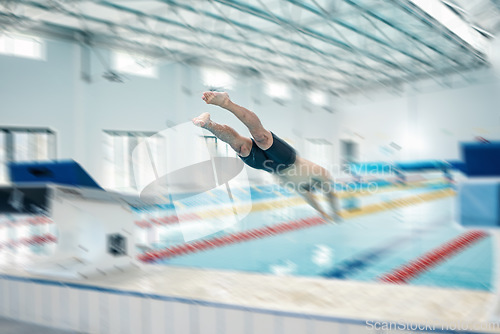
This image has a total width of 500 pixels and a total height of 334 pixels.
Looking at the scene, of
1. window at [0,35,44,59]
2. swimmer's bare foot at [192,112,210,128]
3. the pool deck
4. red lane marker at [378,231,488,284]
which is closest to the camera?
swimmer's bare foot at [192,112,210,128]

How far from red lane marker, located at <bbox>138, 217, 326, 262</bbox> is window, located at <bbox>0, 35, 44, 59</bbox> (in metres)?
5.08

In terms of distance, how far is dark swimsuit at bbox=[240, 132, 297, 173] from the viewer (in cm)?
172

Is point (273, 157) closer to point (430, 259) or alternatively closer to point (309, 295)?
point (309, 295)

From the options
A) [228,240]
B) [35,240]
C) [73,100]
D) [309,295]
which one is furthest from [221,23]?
[309,295]

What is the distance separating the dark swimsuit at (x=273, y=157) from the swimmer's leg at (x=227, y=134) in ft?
0.16

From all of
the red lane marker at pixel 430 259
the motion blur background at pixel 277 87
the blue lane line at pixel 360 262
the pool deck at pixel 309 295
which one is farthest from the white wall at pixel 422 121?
the blue lane line at pixel 360 262

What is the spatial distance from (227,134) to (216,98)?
24cm

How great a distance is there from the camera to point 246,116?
148 cm

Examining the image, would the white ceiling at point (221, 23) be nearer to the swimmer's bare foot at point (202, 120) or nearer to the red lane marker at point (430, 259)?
the red lane marker at point (430, 259)

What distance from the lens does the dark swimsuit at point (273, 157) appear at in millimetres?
1721

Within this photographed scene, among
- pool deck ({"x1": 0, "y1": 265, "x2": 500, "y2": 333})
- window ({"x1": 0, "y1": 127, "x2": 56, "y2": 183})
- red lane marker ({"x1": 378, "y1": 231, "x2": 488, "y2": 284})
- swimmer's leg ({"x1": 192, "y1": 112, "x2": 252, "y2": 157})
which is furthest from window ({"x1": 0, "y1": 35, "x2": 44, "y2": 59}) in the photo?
swimmer's leg ({"x1": 192, "y1": 112, "x2": 252, "y2": 157})

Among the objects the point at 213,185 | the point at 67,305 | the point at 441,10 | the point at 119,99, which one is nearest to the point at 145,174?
the point at 213,185

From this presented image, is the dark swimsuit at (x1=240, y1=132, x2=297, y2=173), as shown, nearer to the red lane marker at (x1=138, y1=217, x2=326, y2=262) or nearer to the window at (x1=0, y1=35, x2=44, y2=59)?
the red lane marker at (x1=138, y1=217, x2=326, y2=262)

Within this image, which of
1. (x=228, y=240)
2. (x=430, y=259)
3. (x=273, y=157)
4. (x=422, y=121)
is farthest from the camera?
(x=228, y=240)
